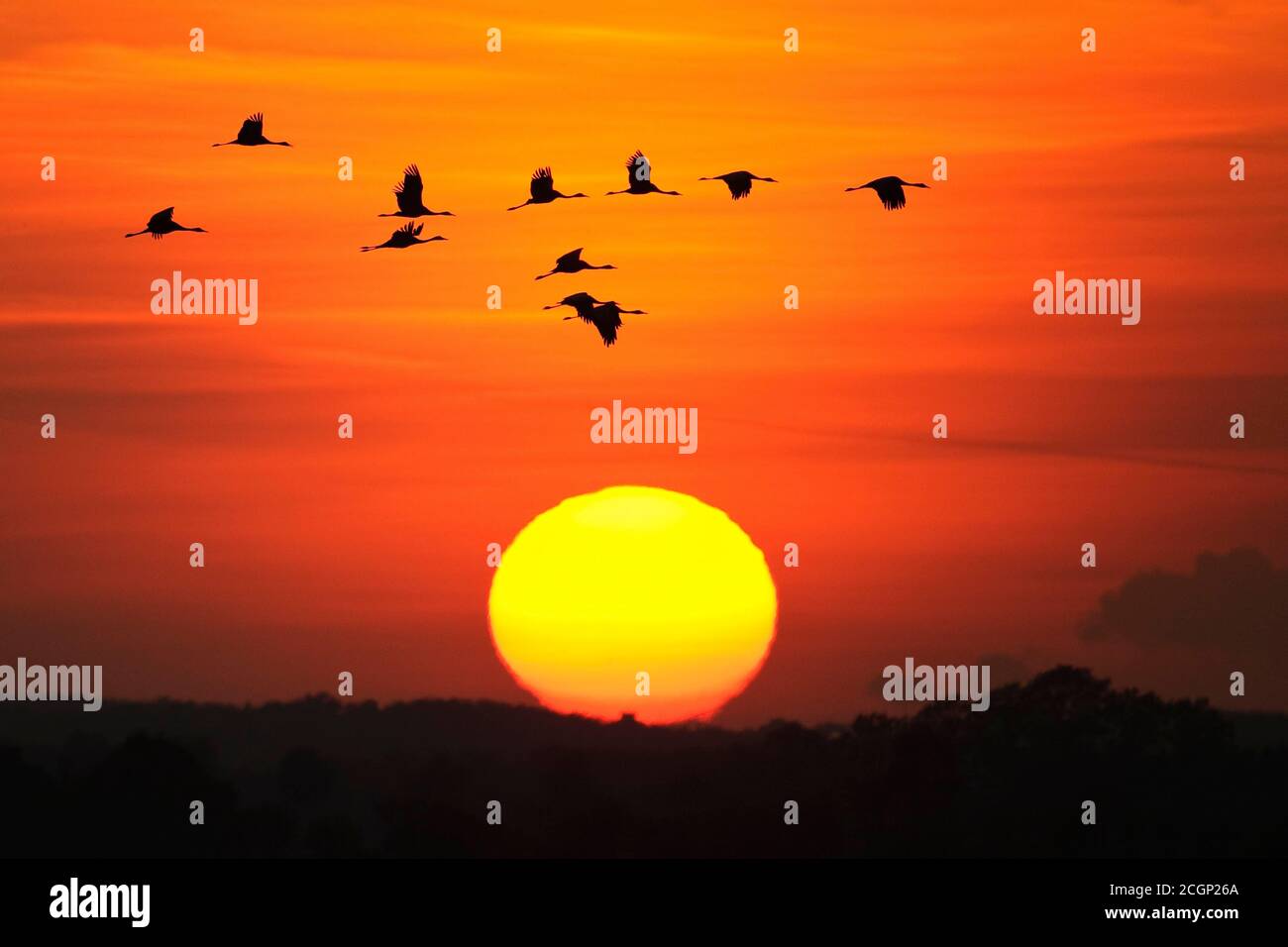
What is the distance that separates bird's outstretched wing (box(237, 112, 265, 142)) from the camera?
5722cm

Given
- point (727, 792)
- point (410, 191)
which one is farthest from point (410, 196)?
point (727, 792)

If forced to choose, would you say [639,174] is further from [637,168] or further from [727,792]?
[727,792]

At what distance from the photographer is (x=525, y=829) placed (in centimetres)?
11031

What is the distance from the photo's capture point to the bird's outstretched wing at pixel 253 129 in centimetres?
5722

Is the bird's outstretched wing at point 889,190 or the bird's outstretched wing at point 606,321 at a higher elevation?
the bird's outstretched wing at point 889,190

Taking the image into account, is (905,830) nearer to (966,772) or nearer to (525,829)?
(966,772)

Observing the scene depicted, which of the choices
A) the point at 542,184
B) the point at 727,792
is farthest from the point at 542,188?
the point at 727,792

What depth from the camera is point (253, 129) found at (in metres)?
57.3

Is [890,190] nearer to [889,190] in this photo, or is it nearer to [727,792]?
[889,190]

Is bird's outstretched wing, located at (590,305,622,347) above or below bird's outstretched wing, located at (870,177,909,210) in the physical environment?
below

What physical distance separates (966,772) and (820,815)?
803 cm
